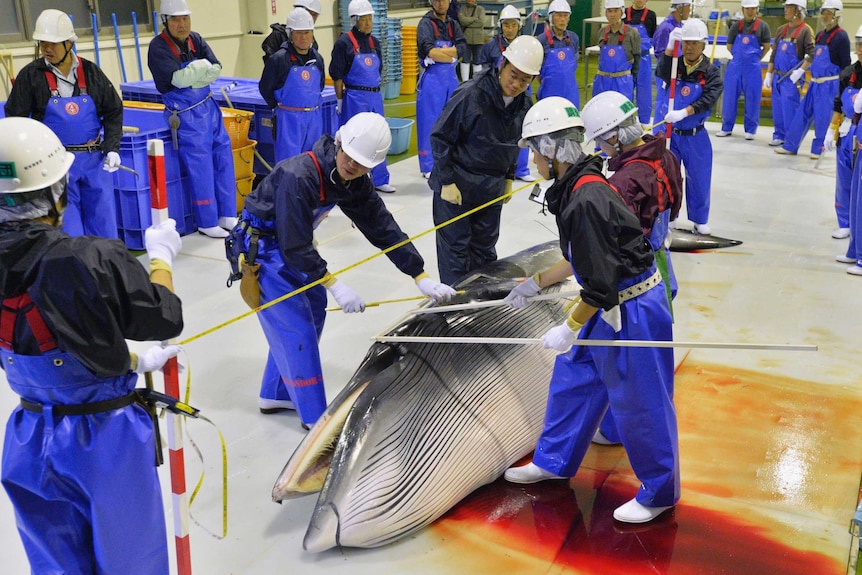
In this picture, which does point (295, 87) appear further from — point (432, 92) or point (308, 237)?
point (308, 237)

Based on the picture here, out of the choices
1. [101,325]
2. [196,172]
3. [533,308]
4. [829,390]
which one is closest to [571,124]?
[533,308]

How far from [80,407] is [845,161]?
6680 mm

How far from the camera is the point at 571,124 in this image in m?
3.47

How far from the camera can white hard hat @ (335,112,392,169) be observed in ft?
12.4

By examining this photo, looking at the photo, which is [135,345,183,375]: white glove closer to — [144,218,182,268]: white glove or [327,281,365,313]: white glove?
[144,218,182,268]: white glove

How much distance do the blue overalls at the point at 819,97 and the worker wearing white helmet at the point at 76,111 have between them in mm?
7973

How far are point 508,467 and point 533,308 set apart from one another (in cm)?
83

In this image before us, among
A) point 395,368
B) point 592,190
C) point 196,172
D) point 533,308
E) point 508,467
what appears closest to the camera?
point 592,190

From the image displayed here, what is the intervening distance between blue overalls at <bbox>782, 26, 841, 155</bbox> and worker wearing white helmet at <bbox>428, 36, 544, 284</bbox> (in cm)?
622

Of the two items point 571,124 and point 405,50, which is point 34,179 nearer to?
point 571,124

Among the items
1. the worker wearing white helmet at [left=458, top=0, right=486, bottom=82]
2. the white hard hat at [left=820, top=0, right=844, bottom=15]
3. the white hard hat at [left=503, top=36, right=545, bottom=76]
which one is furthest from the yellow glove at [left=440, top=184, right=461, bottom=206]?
the white hard hat at [left=820, top=0, right=844, bottom=15]

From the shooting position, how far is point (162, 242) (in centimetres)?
280

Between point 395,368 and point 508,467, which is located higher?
point 395,368

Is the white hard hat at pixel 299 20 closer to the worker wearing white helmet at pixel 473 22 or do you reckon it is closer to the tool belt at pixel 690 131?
the tool belt at pixel 690 131
